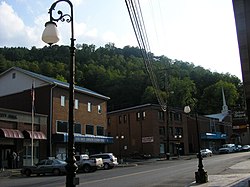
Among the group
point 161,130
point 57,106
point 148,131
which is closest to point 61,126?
point 57,106

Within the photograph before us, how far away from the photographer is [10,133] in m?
37.1

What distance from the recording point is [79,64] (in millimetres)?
79688

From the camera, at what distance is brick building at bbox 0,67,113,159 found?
45000mm

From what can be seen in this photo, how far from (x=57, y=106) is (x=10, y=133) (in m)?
9.85

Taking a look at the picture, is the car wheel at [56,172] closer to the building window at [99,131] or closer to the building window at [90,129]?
the building window at [90,129]

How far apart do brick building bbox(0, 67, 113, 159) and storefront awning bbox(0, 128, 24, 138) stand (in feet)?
18.1

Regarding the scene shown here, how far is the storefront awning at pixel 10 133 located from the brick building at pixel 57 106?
551cm

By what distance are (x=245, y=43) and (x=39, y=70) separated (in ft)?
206

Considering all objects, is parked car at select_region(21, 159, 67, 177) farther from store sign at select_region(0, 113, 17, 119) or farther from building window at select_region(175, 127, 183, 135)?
building window at select_region(175, 127, 183, 135)

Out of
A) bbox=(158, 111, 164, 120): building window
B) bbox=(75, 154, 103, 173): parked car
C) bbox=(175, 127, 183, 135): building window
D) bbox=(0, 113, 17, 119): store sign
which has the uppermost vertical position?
bbox=(158, 111, 164, 120): building window

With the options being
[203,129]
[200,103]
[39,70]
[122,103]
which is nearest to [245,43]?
[39,70]

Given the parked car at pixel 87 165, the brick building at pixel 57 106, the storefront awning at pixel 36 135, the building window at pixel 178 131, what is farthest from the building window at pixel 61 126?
the building window at pixel 178 131

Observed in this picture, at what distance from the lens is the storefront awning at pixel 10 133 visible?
3631 centimetres

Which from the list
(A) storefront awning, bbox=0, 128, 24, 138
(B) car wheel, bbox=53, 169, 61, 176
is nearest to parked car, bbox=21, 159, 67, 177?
(B) car wheel, bbox=53, 169, 61, 176
